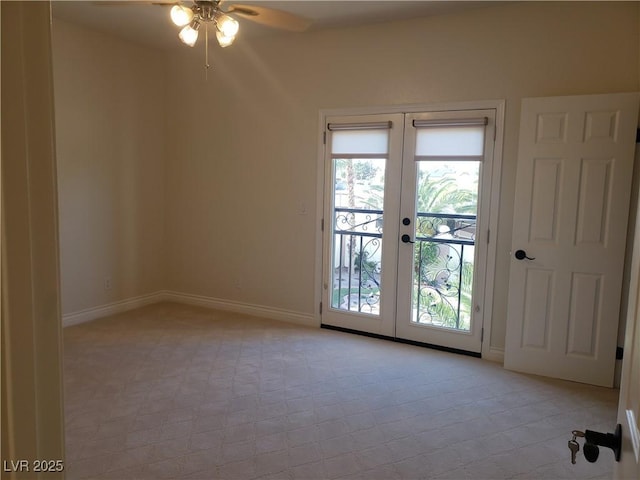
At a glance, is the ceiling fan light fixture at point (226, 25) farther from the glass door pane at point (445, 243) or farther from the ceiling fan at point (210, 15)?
the glass door pane at point (445, 243)

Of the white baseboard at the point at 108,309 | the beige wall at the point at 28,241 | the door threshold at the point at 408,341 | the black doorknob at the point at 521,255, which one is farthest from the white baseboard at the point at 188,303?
the beige wall at the point at 28,241

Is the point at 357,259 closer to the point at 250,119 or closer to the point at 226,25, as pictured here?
the point at 250,119

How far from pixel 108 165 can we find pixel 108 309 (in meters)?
1.55

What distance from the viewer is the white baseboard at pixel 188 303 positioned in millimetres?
4734

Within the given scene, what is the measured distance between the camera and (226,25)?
2674 millimetres

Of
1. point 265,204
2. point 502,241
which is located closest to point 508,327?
point 502,241

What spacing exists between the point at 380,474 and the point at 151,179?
4230 mm

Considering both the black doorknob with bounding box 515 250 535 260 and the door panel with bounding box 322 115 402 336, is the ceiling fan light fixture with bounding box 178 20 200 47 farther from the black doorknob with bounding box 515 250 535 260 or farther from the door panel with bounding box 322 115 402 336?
the black doorknob with bounding box 515 250 535 260

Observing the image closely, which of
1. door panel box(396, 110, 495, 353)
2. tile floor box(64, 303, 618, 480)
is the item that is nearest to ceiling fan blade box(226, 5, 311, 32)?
door panel box(396, 110, 495, 353)

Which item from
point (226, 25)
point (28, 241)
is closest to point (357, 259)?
point (226, 25)

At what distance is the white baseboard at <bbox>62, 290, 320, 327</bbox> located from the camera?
4734 millimetres

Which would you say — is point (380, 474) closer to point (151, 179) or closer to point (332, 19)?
point (332, 19)

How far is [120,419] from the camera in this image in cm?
283

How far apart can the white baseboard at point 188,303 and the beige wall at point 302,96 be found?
93 millimetres
